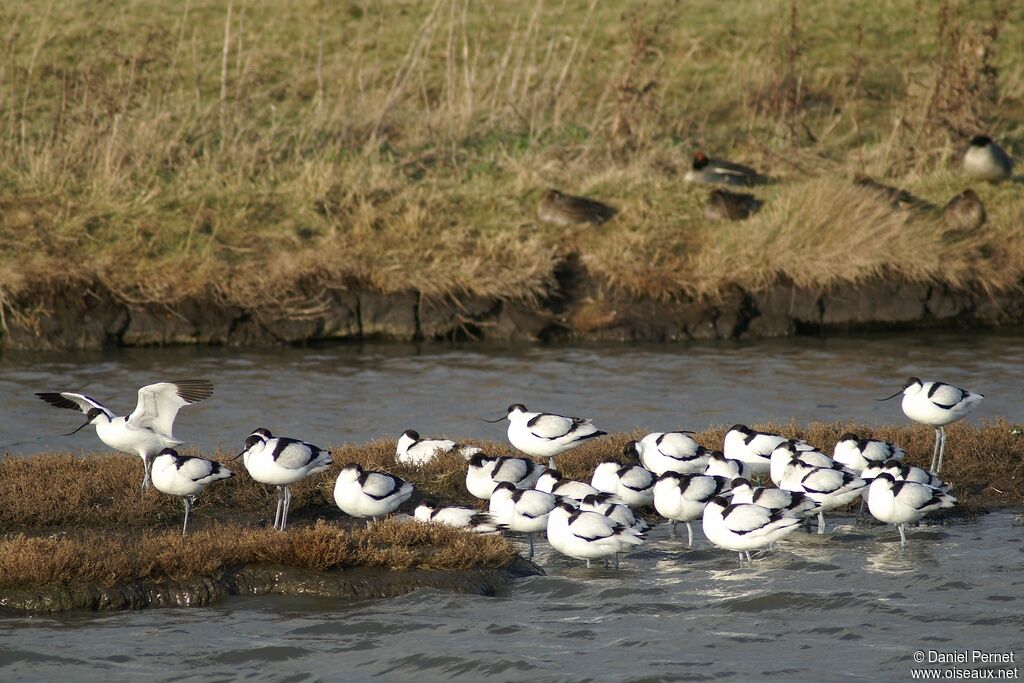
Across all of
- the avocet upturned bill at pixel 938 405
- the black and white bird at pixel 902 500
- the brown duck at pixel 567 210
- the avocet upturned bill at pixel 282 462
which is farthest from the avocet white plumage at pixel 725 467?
the brown duck at pixel 567 210

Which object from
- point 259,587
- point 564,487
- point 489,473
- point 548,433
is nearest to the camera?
point 259,587

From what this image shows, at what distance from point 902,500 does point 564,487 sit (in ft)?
9.10

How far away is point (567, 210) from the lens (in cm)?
2202

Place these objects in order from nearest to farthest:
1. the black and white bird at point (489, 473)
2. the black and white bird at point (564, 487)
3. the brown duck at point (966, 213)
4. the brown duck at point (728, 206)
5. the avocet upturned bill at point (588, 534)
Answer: the avocet upturned bill at point (588, 534) → the black and white bird at point (564, 487) → the black and white bird at point (489, 473) → the brown duck at point (966, 213) → the brown duck at point (728, 206)

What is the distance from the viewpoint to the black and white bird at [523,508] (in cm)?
1026

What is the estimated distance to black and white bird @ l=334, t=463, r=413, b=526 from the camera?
1038cm

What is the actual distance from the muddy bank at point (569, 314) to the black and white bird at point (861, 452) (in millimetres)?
8852

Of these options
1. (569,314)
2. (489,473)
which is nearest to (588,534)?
(489,473)

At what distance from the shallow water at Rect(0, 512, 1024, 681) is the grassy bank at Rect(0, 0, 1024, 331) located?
1112 cm

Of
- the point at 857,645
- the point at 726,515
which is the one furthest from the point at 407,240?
the point at 857,645

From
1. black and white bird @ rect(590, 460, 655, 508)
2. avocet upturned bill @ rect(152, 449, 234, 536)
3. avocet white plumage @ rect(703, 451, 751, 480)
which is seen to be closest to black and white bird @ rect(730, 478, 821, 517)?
black and white bird @ rect(590, 460, 655, 508)

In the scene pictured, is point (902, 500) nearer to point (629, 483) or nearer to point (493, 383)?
point (629, 483)

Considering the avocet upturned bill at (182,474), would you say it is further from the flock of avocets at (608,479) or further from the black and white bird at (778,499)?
the black and white bird at (778,499)

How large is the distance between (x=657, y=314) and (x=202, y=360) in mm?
7145
